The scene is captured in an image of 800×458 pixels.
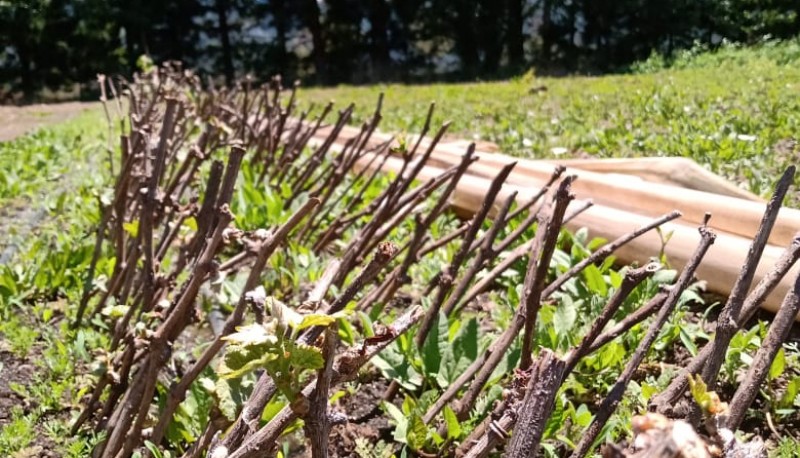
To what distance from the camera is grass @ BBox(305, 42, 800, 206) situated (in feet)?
13.5

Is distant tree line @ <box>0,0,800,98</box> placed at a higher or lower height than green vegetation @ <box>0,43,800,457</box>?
higher

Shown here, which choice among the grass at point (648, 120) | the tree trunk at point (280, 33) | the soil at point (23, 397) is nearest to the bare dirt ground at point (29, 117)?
the grass at point (648, 120)

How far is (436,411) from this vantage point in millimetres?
1584

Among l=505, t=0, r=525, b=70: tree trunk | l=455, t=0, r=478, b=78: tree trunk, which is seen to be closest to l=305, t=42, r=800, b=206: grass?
l=505, t=0, r=525, b=70: tree trunk

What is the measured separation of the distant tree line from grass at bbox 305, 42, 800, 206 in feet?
37.4

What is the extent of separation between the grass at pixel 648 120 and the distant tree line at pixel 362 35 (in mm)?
11391

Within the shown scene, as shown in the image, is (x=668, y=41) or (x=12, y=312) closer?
(x=12, y=312)

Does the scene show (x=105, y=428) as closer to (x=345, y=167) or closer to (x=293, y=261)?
(x=293, y=261)

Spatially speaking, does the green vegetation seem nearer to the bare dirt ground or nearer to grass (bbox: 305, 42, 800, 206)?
grass (bbox: 305, 42, 800, 206)

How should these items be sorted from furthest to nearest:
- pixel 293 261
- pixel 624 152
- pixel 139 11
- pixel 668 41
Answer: pixel 139 11
pixel 668 41
pixel 624 152
pixel 293 261

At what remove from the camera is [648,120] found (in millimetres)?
5941

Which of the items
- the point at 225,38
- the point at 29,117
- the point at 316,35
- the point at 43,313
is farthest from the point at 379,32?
the point at 43,313

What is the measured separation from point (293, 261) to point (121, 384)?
1142 millimetres

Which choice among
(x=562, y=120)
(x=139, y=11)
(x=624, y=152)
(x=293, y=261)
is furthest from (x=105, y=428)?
(x=139, y=11)
